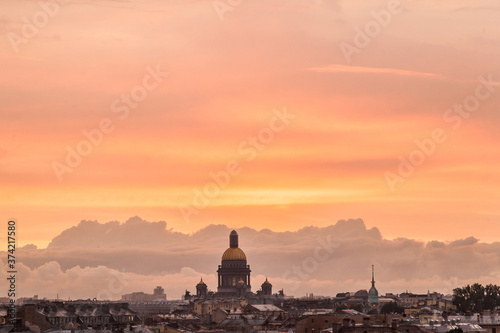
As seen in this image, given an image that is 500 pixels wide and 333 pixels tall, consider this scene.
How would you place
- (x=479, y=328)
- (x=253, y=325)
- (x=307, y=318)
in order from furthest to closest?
(x=253, y=325) → (x=307, y=318) → (x=479, y=328)

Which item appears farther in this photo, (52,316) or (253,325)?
(253,325)

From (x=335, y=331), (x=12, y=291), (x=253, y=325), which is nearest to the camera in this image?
(x=12, y=291)

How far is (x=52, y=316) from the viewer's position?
143 metres

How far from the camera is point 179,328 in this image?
5379 inches

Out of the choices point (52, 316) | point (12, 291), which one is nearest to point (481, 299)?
point (52, 316)

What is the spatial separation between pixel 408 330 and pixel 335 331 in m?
6.61

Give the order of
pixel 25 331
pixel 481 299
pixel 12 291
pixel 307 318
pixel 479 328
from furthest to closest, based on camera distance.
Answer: pixel 481 299, pixel 307 318, pixel 479 328, pixel 25 331, pixel 12 291

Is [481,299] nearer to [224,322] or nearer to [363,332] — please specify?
[224,322]

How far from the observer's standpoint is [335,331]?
94000mm

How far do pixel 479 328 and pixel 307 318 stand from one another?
27.4 meters

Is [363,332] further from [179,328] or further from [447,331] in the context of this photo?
[179,328]

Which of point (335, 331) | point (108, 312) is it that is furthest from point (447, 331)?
point (108, 312)

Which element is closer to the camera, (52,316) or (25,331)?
(25,331)

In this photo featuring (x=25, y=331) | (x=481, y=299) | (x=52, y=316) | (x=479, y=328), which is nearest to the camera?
(x=25, y=331)
